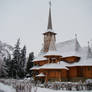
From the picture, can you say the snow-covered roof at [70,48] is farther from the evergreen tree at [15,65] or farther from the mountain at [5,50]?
the mountain at [5,50]

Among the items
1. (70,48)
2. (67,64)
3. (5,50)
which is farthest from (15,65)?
(5,50)

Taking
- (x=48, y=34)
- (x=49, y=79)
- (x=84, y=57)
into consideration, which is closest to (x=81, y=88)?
(x=49, y=79)

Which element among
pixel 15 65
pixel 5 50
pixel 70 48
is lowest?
pixel 5 50

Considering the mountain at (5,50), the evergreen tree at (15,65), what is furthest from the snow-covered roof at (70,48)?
the mountain at (5,50)

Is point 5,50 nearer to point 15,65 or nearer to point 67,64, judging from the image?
point 67,64

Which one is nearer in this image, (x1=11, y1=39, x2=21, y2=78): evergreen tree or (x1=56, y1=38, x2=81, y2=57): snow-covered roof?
(x1=56, y1=38, x2=81, y2=57): snow-covered roof

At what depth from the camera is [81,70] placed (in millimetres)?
29141

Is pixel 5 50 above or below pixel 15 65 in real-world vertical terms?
below

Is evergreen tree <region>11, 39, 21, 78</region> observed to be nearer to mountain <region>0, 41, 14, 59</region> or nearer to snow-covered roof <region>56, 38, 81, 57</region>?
snow-covered roof <region>56, 38, 81, 57</region>

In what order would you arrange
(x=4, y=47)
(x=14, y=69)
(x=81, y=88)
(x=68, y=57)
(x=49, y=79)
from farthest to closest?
(x=14, y=69), (x=68, y=57), (x=49, y=79), (x=81, y=88), (x=4, y=47)

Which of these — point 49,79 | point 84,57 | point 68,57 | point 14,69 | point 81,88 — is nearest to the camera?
point 81,88

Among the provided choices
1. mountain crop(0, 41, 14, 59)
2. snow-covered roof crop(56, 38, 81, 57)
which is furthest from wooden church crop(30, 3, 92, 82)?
mountain crop(0, 41, 14, 59)

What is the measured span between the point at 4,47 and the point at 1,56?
1.00 m

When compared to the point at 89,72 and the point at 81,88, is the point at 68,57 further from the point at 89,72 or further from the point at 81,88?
the point at 81,88
